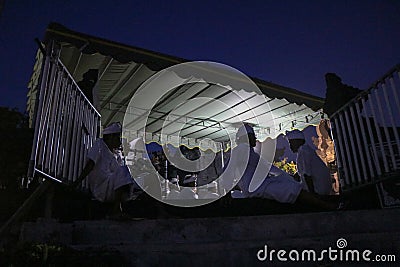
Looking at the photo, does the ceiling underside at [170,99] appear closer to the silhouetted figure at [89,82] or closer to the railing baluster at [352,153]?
the silhouetted figure at [89,82]

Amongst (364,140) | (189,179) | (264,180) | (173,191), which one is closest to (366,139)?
(364,140)

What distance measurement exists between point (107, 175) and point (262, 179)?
1.93 meters

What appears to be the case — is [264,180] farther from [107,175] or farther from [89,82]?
[89,82]

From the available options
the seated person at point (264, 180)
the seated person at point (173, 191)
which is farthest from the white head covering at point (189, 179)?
the seated person at point (264, 180)

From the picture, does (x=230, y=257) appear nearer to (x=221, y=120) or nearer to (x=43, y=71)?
(x=43, y=71)

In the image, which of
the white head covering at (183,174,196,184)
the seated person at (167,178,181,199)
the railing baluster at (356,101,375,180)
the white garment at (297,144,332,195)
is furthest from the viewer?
the white head covering at (183,174,196,184)

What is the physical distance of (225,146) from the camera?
1034 centimetres

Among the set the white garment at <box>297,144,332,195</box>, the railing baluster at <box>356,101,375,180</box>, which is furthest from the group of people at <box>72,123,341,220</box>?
the railing baluster at <box>356,101,375,180</box>

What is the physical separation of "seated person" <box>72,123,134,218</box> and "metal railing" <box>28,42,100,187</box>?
11.0 inches

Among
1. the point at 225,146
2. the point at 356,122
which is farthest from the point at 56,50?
the point at 225,146

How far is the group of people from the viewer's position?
311 cm

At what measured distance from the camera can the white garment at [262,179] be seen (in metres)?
3.35

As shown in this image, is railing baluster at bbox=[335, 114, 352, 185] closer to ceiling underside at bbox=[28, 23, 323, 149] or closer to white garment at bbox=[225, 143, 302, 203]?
white garment at bbox=[225, 143, 302, 203]

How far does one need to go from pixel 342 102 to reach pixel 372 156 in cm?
107
